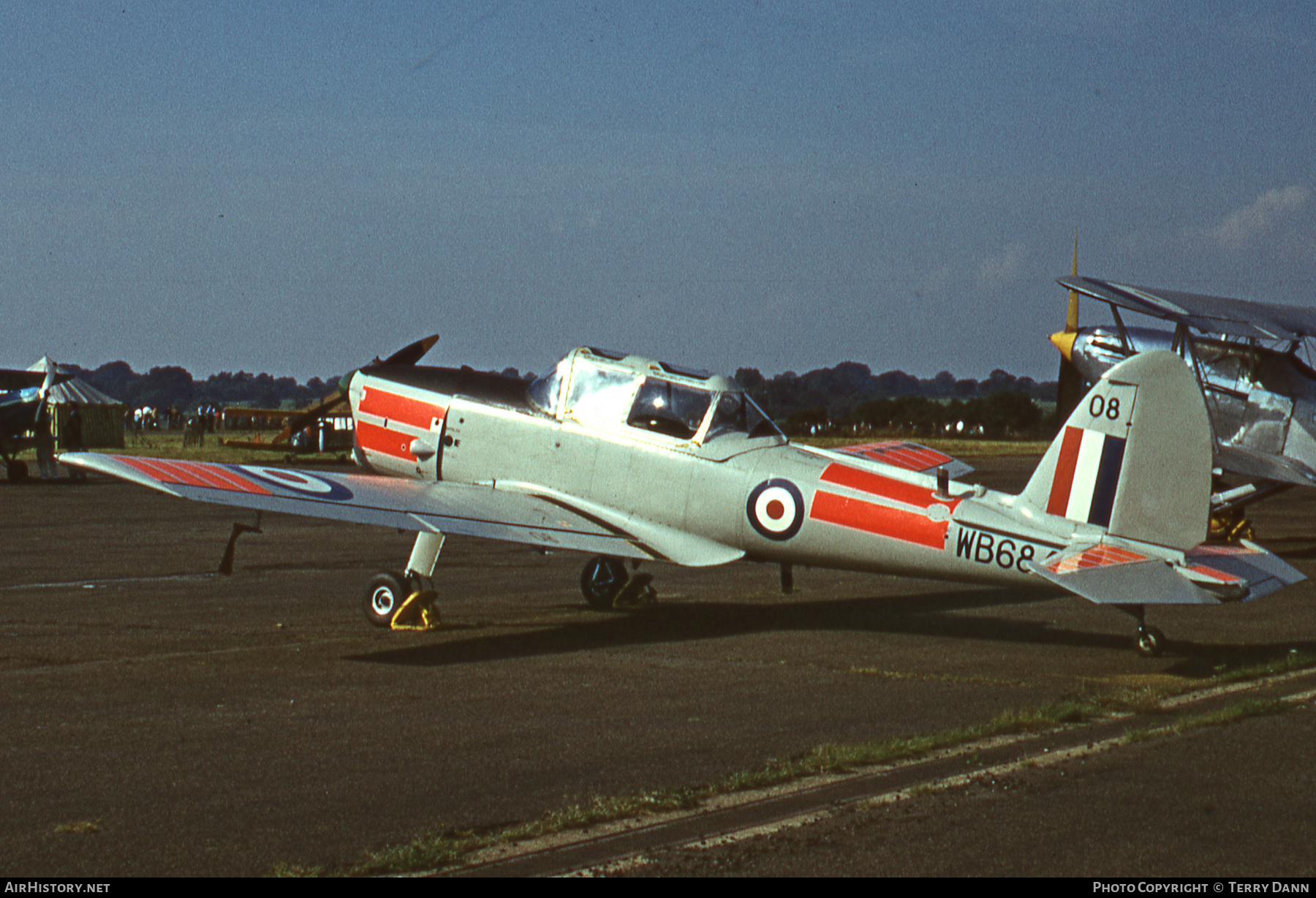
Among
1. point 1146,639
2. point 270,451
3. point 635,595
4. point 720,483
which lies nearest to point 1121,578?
point 1146,639

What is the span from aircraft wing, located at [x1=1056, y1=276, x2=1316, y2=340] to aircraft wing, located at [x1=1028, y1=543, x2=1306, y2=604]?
759 centimetres

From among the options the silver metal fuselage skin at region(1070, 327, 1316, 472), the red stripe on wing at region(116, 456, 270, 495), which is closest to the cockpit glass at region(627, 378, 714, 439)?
the red stripe on wing at region(116, 456, 270, 495)

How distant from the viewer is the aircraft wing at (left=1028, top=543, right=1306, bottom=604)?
26.1ft

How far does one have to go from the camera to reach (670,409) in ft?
35.2

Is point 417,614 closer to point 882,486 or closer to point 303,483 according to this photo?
point 303,483

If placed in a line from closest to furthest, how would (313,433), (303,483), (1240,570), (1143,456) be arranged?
(1240,570), (1143,456), (303,483), (313,433)

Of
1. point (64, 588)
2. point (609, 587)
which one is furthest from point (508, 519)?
point (64, 588)

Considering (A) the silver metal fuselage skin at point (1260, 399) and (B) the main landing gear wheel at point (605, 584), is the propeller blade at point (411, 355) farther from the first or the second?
(A) the silver metal fuselage skin at point (1260, 399)

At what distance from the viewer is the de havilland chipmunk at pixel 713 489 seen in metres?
8.55

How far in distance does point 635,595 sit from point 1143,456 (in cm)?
497

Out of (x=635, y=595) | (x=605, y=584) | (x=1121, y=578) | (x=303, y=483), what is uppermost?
(x=303, y=483)

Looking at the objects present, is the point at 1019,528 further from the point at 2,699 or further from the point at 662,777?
the point at 2,699

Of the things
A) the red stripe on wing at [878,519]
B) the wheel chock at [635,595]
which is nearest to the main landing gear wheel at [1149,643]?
the red stripe on wing at [878,519]

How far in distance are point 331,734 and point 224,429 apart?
76.4m
